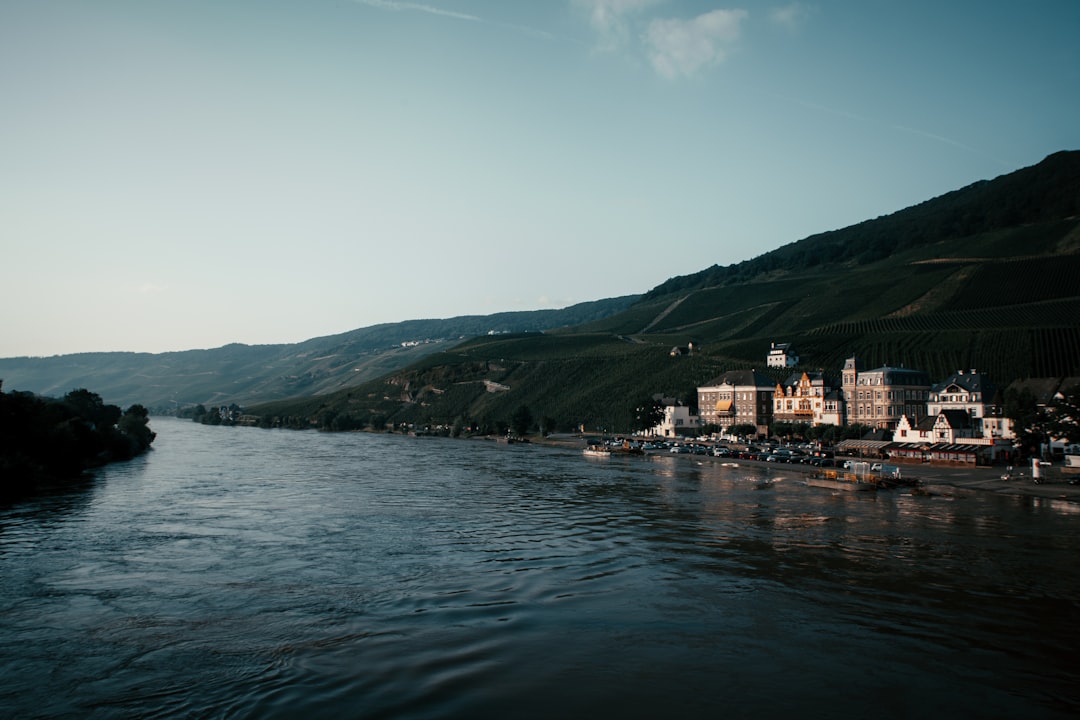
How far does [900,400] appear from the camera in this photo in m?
90.0

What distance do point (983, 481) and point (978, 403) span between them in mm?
23250

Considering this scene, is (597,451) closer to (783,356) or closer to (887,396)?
(887,396)

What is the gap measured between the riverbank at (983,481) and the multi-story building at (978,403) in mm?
9785

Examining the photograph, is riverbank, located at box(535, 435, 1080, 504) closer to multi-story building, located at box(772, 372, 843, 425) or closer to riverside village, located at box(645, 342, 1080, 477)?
riverside village, located at box(645, 342, 1080, 477)

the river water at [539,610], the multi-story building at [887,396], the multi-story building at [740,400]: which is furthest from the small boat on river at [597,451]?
the river water at [539,610]

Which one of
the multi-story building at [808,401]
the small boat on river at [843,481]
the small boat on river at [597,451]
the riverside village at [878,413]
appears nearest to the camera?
the small boat on river at [843,481]

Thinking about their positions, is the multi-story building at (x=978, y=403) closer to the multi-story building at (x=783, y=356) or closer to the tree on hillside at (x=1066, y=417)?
the tree on hillside at (x=1066, y=417)

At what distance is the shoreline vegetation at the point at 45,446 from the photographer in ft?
170

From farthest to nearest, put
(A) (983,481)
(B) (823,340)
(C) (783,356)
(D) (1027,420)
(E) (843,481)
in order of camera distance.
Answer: (B) (823,340)
(C) (783,356)
(D) (1027,420)
(E) (843,481)
(A) (983,481)

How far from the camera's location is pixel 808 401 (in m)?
101

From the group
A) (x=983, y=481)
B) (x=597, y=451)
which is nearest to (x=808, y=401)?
(x=597, y=451)

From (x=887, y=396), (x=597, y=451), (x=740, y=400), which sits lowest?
(x=597, y=451)

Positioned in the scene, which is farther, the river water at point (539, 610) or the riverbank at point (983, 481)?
the riverbank at point (983, 481)

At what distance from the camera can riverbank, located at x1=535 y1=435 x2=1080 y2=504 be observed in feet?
161
